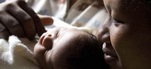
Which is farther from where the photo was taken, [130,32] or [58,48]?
[58,48]

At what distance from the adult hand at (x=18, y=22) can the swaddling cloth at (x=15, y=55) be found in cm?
4

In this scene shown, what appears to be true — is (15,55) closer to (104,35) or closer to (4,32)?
(4,32)

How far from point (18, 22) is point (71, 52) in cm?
22

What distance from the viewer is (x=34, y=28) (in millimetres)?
914

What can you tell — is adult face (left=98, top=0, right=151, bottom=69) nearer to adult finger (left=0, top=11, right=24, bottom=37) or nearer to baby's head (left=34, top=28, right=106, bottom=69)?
baby's head (left=34, top=28, right=106, bottom=69)

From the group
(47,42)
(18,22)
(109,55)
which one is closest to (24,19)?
(18,22)

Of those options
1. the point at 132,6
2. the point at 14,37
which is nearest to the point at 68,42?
the point at 14,37

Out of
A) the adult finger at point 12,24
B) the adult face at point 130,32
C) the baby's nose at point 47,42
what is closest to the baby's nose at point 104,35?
the adult face at point 130,32

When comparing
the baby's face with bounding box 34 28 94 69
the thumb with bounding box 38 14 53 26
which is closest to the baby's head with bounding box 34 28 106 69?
the baby's face with bounding box 34 28 94 69

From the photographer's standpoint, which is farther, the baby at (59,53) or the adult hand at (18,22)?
the adult hand at (18,22)

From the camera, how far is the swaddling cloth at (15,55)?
796 mm

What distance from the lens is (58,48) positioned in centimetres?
79

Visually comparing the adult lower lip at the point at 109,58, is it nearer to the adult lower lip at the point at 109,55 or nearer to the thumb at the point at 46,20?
the adult lower lip at the point at 109,55

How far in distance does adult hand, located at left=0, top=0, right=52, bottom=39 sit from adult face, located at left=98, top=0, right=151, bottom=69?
13.4 inches
